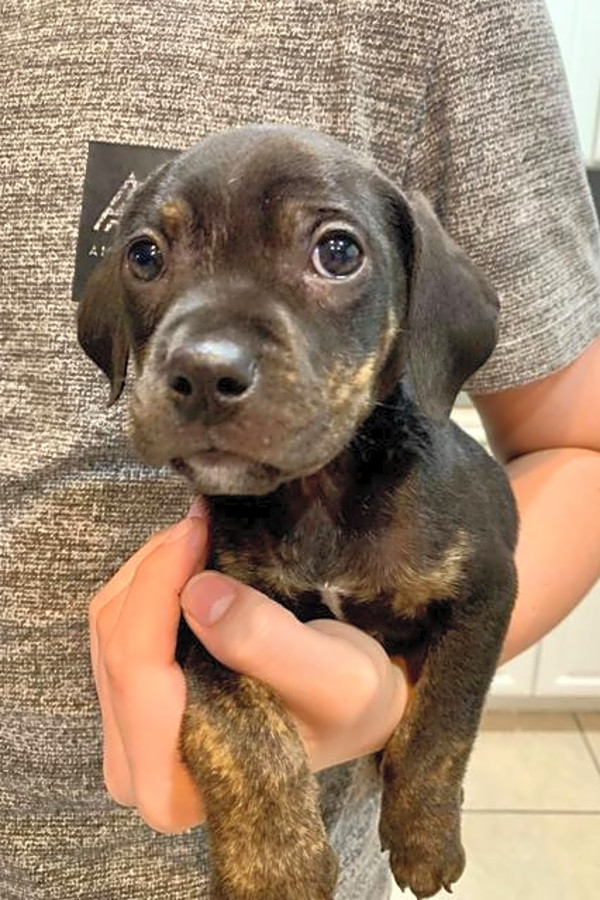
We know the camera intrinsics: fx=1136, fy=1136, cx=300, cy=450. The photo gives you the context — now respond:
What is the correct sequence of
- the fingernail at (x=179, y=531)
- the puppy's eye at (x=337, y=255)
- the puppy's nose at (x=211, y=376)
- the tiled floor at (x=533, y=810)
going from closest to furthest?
the puppy's nose at (x=211, y=376) → the puppy's eye at (x=337, y=255) → the fingernail at (x=179, y=531) → the tiled floor at (x=533, y=810)

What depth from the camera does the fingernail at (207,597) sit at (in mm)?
1107

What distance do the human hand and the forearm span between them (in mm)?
257

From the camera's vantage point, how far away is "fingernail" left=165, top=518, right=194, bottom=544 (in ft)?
3.89

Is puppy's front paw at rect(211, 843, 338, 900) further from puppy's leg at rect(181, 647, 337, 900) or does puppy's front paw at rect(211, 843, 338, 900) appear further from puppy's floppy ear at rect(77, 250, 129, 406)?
puppy's floppy ear at rect(77, 250, 129, 406)

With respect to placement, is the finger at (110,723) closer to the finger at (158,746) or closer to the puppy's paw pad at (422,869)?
the finger at (158,746)

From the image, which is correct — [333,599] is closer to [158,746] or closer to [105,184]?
[158,746]

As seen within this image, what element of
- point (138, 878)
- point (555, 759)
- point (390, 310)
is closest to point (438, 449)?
point (390, 310)

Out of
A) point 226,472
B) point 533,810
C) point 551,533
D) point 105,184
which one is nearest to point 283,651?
point 226,472

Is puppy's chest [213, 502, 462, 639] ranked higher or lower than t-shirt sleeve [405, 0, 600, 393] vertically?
lower

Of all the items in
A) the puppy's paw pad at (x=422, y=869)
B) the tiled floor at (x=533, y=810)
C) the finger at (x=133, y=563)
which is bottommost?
the tiled floor at (x=533, y=810)

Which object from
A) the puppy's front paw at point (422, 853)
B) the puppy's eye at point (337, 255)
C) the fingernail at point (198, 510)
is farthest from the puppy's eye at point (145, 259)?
the puppy's front paw at point (422, 853)

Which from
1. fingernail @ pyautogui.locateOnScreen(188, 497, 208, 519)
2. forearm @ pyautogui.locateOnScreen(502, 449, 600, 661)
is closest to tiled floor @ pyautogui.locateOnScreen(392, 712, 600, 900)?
forearm @ pyautogui.locateOnScreen(502, 449, 600, 661)

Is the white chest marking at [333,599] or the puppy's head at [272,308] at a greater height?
the puppy's head at [272,308]

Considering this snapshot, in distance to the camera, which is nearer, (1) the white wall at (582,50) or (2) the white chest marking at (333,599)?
(2) the white chest marking at (333,599)
